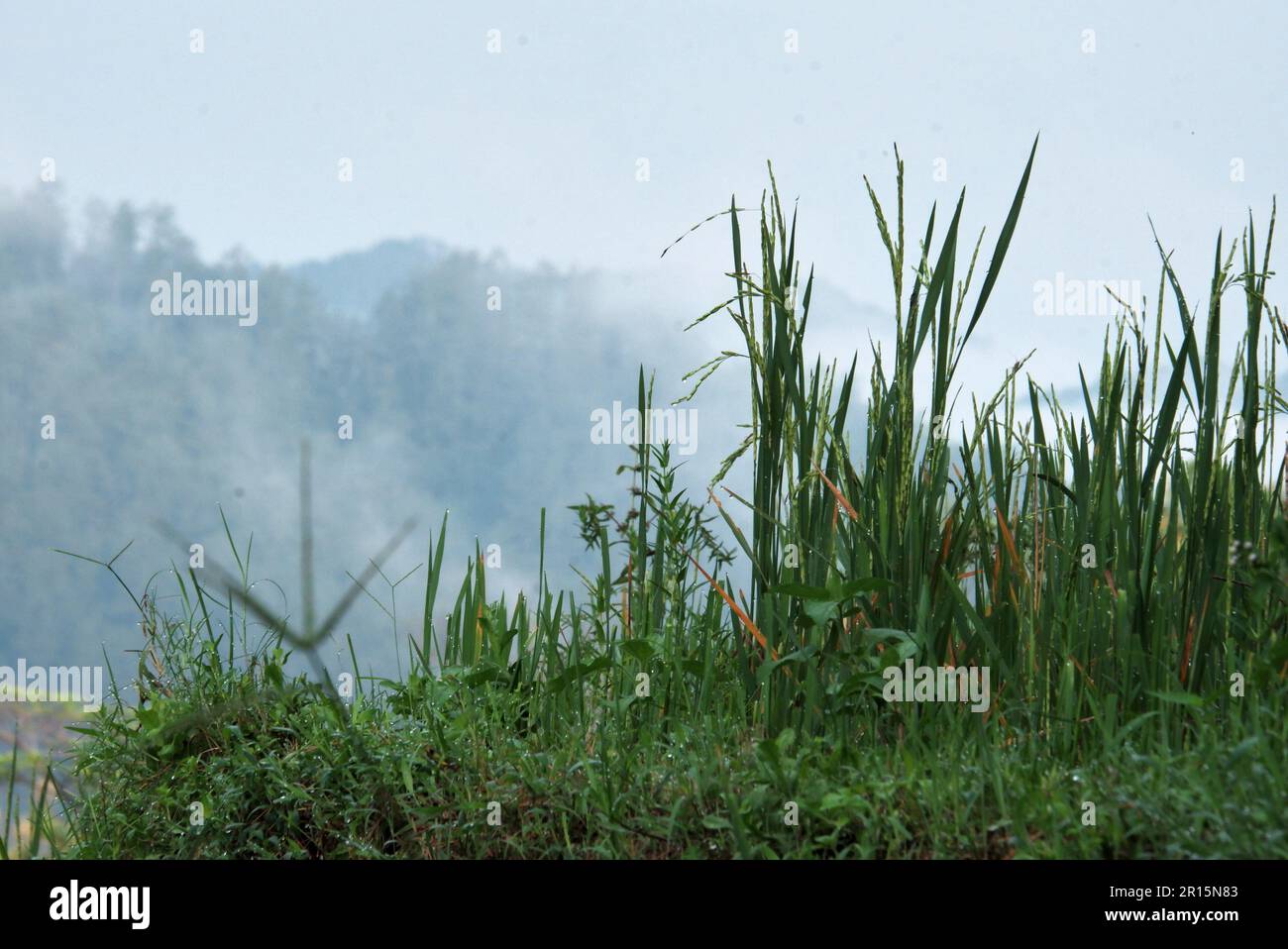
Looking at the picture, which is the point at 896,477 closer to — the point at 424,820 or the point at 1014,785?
the point at 1014,785

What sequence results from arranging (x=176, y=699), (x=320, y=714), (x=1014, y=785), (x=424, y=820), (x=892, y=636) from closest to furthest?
1. (x=1014, y=785)
2. (x=892, y=636)
3. (x=424, y=820)
4. (x=320, y=714)
5. (x=176, y=699)

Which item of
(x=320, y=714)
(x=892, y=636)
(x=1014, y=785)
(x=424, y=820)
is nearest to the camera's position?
(x=1014, y=785)

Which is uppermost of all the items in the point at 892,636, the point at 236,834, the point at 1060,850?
the point at 892,636

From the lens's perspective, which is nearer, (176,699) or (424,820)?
(424,820)

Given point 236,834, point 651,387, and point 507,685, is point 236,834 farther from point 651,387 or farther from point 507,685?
point 651,387

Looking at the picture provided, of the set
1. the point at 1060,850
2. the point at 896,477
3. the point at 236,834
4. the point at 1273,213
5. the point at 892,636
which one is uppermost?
the point at 1273,213

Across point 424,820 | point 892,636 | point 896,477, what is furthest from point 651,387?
point 424,820

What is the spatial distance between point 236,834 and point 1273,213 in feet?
9.45

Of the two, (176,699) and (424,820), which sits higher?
(176,699)

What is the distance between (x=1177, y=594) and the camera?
234cm

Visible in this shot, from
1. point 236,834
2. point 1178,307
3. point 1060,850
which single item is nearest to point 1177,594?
point 1178,307

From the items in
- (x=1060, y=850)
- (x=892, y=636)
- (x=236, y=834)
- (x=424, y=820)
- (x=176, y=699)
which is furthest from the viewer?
(x=176, y=699)

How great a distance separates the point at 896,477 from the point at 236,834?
70.2 inches

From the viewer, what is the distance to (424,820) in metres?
2.25
